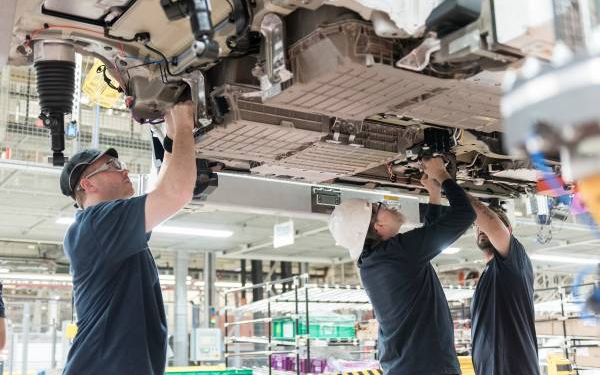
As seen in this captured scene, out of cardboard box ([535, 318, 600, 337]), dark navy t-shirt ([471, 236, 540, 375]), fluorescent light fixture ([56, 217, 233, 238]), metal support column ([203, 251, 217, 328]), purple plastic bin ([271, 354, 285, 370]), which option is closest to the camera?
dark navy t-shirt ([471, 236, 540, 375])

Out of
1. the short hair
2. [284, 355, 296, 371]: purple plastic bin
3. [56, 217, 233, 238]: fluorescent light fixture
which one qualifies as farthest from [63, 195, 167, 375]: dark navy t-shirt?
[56, 217, 233, 238]: fluorescent light fixture

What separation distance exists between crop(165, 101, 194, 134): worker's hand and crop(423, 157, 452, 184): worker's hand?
112cm

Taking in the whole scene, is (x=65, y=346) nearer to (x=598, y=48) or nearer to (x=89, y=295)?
(x=89, y=295)

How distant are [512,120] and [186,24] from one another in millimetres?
1573

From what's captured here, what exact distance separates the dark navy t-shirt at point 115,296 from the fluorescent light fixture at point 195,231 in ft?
32.5

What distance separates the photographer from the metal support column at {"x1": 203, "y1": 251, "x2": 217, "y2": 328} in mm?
15242

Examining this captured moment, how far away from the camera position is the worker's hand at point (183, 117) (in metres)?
2.55

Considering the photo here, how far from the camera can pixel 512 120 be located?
3.69 feet

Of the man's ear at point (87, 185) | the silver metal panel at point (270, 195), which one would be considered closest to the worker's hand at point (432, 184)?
the silver metal panel at point (270, 195)

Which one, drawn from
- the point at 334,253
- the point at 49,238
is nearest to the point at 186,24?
the point at 49,238

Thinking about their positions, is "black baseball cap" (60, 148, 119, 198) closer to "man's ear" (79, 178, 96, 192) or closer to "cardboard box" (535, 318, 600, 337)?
"man's ear" (79, 178, 96, 192)

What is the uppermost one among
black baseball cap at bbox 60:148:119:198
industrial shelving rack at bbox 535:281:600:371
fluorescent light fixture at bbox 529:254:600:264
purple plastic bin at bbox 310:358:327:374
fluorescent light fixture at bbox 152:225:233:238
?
fluorescent light fixture at bbox 152:225:233:238

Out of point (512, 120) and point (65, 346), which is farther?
point (65, 346)

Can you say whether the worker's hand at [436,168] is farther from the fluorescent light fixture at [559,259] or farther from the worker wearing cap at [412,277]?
the fluorescent light fixture at [559,259]
